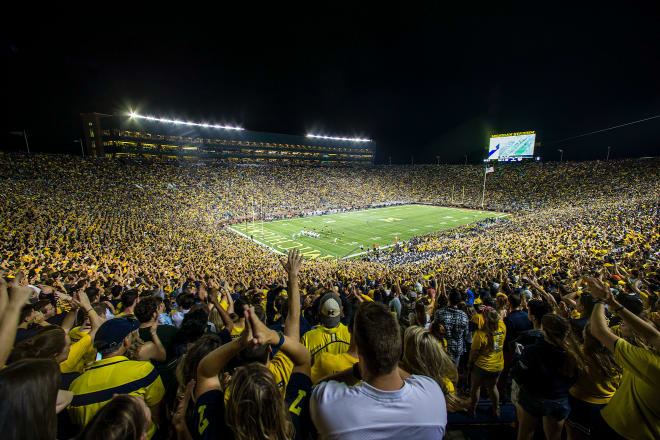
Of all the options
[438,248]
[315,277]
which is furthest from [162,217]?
[438,248]

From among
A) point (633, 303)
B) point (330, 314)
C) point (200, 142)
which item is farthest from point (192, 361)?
point (200, 142)

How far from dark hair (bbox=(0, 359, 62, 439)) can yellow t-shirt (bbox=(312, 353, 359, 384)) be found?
1862mm

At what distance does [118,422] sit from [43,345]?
6.38ft

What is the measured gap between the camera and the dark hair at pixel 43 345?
2717mm

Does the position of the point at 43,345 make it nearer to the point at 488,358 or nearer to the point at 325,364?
Result: the point at 325,364

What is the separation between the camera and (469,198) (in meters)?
71.2

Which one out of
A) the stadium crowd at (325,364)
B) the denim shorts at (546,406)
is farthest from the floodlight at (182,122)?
the denim shorts at (546,406)

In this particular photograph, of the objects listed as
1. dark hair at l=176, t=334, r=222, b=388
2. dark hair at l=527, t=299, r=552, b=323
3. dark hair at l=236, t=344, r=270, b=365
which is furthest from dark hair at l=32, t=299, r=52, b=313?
dark hair at l=527, t=299, r=552, b=323

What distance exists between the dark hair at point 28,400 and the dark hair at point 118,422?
0.22m

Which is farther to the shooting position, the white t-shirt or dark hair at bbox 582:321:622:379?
dark hair at bbox 582:321:622:379

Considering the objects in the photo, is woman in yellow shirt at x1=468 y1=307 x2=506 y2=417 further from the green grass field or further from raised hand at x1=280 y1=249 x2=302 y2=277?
the green grass field

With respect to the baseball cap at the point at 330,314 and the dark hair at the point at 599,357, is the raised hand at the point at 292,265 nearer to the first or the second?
the baseball cap at the point at 330,314

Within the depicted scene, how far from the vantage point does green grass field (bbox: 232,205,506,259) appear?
33.6m

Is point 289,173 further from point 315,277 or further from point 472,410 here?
point 472,410
